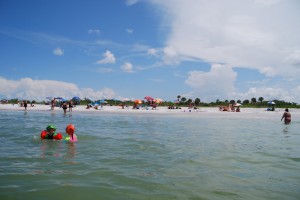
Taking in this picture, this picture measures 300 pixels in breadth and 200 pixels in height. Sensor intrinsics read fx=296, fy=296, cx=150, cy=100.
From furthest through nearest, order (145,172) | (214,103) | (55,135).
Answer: (214,103) < (55,135) < (145,172)

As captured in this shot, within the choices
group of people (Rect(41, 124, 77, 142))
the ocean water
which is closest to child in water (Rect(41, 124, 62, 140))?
group of people (Rect(41, 124, 77, 142))

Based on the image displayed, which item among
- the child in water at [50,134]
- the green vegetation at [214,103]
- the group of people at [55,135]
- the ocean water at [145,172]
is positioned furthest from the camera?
the green vegetation at [214,103]

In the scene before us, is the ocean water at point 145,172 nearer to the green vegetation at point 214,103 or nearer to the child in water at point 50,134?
the child in water at point 50,134

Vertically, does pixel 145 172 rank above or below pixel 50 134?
below

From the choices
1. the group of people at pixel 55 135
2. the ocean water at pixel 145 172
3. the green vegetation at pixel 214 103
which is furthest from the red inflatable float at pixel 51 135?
the green vegetation at pixel 214 103

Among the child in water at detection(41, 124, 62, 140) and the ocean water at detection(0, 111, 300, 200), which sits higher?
the child in water at detection(41, 124, 62, 140)

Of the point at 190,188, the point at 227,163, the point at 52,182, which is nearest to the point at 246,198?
the point at 190,188

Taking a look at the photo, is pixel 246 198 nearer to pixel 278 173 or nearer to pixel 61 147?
pixel 278 173

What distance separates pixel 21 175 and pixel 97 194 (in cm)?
242

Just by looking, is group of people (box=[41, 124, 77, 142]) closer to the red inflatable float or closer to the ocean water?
the red inflatable float

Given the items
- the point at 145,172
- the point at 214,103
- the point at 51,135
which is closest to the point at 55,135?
the point at 51,135

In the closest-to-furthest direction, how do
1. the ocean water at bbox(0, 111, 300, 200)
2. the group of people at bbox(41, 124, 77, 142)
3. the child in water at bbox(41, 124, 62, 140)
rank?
the ocean water at bbox(0, 111, 300, 200) < the group of people at bbox(41, 124, 77, 142) < the child in water at bbox(41, 124, 62, 140)

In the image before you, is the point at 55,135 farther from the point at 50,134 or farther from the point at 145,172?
the point at 145,172

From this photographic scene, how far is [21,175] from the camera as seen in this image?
23.9 ft
